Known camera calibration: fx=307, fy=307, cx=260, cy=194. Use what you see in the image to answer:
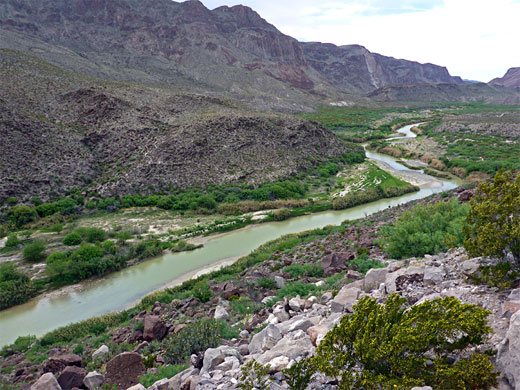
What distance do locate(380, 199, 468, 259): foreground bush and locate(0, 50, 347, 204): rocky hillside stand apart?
29246 millimetres

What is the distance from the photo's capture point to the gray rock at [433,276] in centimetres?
712

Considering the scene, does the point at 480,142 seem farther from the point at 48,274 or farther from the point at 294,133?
the point at 48,274

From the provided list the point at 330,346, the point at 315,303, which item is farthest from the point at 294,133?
the point at 330,346

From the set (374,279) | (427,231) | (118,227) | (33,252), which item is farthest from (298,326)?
(118,227)

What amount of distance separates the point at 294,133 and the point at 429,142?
35.1 m

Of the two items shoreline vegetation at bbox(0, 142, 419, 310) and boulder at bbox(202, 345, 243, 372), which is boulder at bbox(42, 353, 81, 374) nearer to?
boulder at bbox(202, 345, 243, 372)

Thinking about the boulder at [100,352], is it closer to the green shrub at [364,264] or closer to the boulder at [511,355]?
the green shrub at [364,264]

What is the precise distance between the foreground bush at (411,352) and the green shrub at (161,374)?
3.92m

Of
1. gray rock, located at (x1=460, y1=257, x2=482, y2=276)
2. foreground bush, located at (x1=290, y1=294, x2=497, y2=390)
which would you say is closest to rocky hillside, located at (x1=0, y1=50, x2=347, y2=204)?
gray rock, located at (x1=460, y1=257, x2=482, y2=276)

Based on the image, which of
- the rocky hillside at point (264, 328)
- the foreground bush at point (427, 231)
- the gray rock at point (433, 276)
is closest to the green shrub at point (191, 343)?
the rocky hillside at point (264, 328)

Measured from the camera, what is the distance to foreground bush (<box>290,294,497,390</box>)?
13.6 ft

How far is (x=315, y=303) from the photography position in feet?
30.5

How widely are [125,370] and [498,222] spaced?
32.1ft

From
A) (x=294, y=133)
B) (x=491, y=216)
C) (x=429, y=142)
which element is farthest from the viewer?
(x=429, y=142)
